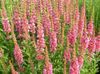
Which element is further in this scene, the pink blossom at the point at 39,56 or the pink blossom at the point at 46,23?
the pink blossom at the point at 46,23

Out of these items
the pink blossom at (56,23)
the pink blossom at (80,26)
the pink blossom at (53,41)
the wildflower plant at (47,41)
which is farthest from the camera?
the pink blossom at (56,23)

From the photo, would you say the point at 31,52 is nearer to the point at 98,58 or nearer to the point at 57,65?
the point at 57,65

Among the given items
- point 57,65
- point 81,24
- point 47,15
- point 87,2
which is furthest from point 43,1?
point 87,2

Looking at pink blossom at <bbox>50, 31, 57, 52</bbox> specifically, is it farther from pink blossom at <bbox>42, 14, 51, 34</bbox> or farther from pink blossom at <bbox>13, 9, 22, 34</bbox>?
pink blossom at <bbox>13, 9, 22, 34</bbox>

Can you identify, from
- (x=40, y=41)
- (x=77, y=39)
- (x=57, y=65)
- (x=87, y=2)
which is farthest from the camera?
(x=87, y=2)

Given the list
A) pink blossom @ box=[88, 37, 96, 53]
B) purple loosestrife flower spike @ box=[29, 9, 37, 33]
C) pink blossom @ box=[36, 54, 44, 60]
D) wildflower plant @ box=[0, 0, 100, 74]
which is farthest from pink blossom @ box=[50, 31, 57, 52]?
pink blossom @ box=[88, 37, 96, 53]

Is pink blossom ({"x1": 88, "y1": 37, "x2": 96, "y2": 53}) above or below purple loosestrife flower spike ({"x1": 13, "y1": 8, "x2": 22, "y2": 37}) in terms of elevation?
below

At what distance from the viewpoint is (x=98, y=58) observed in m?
4.02

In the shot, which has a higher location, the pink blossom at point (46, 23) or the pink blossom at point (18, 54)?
the pink blossom at point (46, 23)

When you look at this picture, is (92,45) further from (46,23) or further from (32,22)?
(32,22)

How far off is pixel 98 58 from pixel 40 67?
41.7 inches

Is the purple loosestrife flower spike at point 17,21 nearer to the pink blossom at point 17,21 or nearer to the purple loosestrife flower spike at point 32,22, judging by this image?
the pink blossom at point 17,21

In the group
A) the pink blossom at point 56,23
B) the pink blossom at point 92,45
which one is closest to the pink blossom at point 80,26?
the pink blossom at point 92,45

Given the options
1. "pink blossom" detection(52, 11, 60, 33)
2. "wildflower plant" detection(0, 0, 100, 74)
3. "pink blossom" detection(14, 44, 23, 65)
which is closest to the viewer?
"pink blossom" detection(14, 44, 23, 65)
